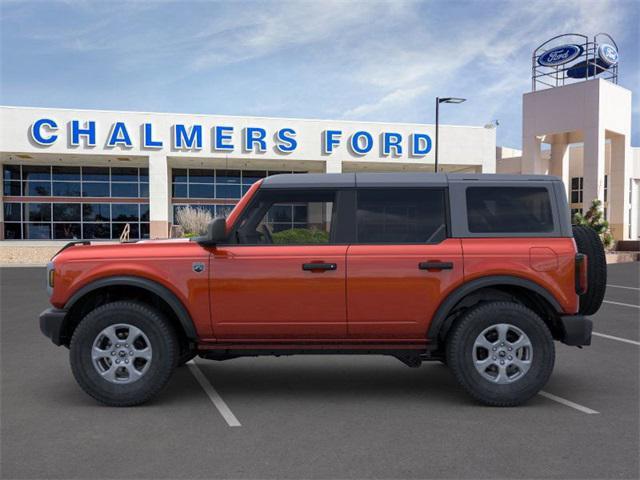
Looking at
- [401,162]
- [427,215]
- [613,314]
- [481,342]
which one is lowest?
[613,314]

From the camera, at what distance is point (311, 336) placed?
4.98m

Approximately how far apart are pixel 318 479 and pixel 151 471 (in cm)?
107

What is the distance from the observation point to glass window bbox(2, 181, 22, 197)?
33.3 meters

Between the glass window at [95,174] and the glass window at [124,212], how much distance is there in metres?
1.78

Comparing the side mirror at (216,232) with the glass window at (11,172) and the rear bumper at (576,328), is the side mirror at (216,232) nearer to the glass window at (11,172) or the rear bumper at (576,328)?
the rear bumper at (576,328)

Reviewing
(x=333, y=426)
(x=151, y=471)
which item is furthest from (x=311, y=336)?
(x=151, y=471)

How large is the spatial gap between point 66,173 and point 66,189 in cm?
95

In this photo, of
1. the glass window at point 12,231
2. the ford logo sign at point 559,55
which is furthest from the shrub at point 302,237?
the glass window at point 12,231

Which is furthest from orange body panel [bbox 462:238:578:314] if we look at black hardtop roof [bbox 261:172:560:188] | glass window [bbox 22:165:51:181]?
glass window [bbox 22:165:51:181]

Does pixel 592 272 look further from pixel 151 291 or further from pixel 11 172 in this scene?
pixel 11 172

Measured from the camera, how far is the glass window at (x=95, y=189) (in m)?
34.2

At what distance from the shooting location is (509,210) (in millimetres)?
5090

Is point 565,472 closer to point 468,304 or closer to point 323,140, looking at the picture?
point 468,304

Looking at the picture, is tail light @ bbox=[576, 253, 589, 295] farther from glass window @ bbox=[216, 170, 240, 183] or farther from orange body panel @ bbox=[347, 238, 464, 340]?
glass window @ bbox=[216, 170, 240, 183]
